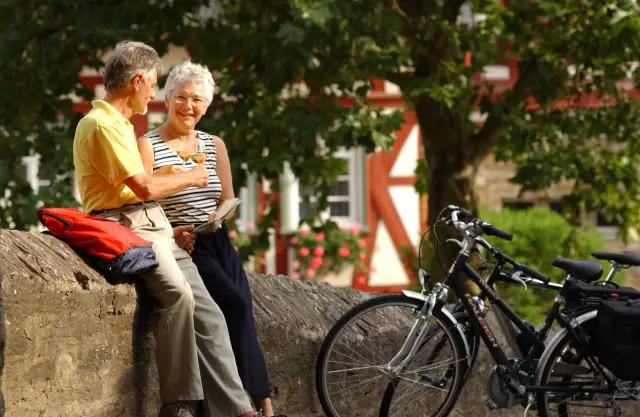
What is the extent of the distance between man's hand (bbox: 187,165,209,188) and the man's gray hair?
389 millimetres

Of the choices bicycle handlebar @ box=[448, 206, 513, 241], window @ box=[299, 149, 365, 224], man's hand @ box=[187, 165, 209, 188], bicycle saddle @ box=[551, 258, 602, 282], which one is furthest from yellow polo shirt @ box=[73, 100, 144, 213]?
window @ box=[299, 149, 365, 224]

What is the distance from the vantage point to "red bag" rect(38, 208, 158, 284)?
13.3 ft

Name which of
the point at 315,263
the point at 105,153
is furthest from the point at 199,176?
the point at 315,263

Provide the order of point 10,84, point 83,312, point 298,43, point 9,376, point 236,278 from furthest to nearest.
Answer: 1. point 10,84
2. point 298,43
3. point 236,278
4. point 83,312
5. point 9,376

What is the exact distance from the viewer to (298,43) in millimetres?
8305

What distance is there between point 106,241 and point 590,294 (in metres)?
2.22

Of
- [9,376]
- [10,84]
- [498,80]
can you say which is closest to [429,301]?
[9,376]

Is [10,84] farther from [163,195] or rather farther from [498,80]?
[498,80]

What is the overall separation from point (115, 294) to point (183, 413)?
482mm

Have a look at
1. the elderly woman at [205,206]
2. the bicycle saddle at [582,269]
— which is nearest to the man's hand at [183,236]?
the elderly woman at [205,206]

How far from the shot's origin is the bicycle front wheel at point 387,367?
16.9 ft

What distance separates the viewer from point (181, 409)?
425 cm

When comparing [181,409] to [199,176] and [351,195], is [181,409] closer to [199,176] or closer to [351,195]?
[199,176]

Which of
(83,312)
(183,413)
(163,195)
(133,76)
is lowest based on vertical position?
(183,413)
